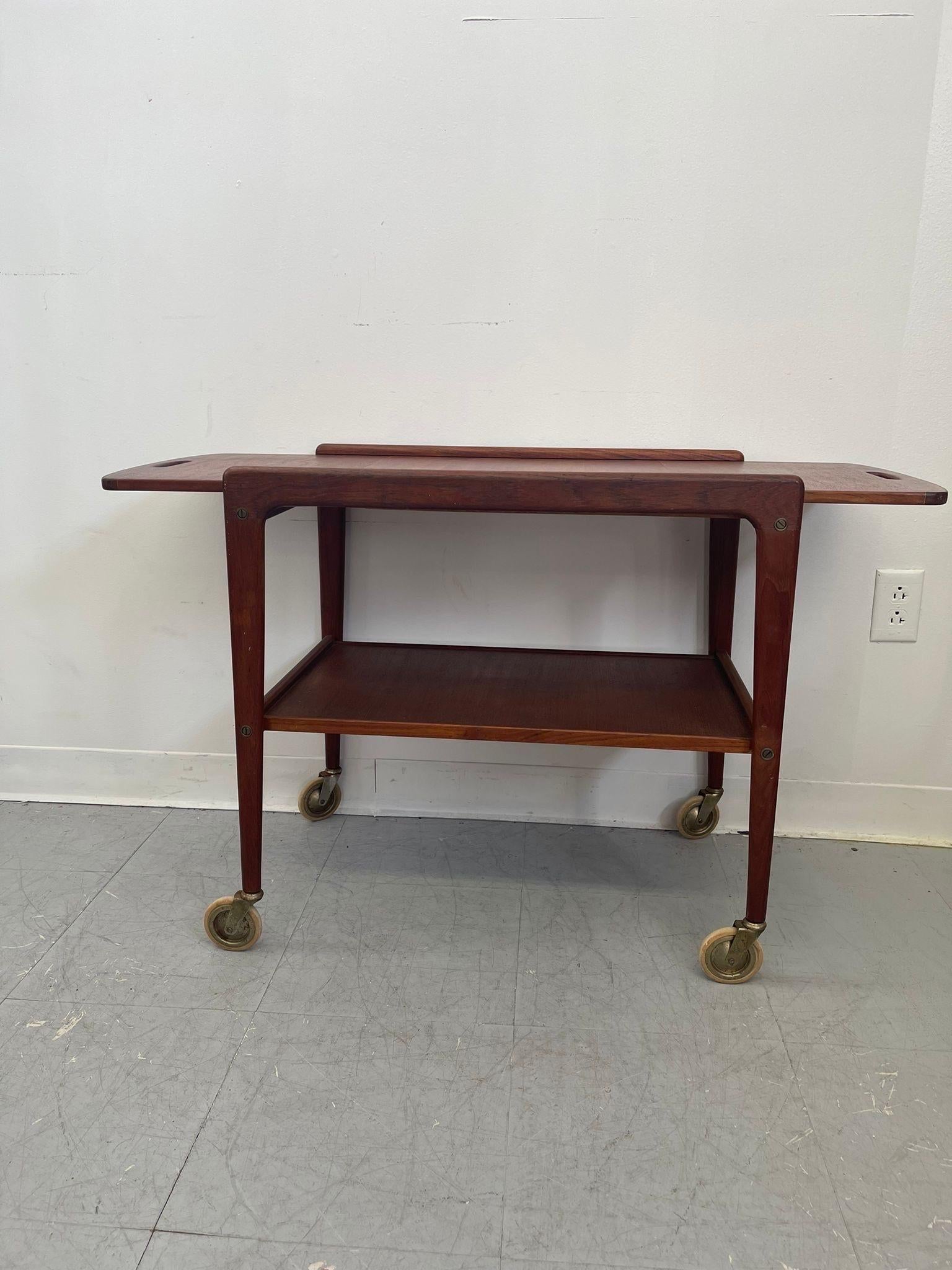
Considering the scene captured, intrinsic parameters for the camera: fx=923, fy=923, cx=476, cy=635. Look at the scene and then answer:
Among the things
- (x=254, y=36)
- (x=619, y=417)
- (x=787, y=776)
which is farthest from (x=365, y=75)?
(x=787, y=776)

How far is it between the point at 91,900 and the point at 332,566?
0.63m

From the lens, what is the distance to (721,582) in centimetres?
147

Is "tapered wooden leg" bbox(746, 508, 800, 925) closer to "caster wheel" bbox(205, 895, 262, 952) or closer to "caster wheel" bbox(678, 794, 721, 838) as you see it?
"caster wheel" bbox(678, 794, 721, 838)

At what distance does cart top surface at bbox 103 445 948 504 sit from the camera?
1.08 m

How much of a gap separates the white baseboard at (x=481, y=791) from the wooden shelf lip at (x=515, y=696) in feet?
0.78

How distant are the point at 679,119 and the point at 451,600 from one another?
0.80 meters

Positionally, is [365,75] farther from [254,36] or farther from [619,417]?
A: [619,417]

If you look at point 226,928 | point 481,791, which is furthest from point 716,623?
point 226,928

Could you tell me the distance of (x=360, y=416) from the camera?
1483mm

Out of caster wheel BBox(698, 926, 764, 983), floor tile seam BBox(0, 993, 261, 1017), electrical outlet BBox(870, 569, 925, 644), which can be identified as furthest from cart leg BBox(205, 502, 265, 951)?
electrical outlet BBox(870, 569, 925, 644)

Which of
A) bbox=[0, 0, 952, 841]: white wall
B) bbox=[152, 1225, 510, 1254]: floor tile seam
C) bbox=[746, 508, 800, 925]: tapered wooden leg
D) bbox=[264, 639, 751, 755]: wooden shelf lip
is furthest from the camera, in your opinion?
bbox=[0, 0, 952, 841]: white wall

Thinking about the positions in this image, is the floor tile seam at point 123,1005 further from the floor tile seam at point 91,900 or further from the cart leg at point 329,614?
the cart leg at point 329,614

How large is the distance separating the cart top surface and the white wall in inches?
1.7

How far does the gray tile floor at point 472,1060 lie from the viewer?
2.85ft
